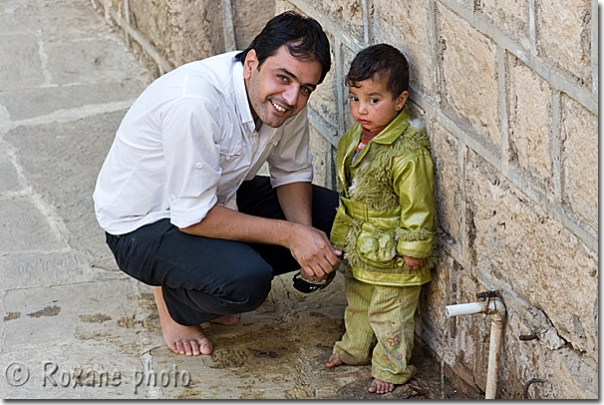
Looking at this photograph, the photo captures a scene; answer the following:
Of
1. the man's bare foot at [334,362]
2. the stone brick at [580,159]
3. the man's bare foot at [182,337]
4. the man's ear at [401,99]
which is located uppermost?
the man's ear at [401,99]

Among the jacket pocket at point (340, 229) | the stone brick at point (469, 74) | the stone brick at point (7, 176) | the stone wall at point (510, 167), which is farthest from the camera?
the stone brick at point (7, 176)

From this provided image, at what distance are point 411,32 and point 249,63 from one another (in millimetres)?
509

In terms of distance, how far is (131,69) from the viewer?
5297mm

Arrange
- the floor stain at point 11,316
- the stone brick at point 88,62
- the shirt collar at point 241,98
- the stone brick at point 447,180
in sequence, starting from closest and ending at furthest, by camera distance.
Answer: the stone brick at point 447,180
the shirt collar at point 241,98
the floor stain at point 11,316
the stone brick at point 88,62

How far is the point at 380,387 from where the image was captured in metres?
2.76

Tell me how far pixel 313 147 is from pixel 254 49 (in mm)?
923

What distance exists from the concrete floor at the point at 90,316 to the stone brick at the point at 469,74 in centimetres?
91

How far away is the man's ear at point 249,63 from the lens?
2727mm

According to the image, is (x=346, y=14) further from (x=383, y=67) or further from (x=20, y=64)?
(x=20, y=64)

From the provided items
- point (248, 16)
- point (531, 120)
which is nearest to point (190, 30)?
point (248, 16)

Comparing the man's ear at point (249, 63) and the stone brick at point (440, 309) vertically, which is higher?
the man's ear at point (249, 63)

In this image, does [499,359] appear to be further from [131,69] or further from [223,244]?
[131,69]

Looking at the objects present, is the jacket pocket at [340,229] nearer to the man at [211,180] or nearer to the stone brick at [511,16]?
the man at [211,180]

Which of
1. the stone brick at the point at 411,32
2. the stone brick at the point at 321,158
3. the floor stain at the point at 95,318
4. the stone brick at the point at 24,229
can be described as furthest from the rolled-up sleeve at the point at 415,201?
the stone brick at the point at 24,229
